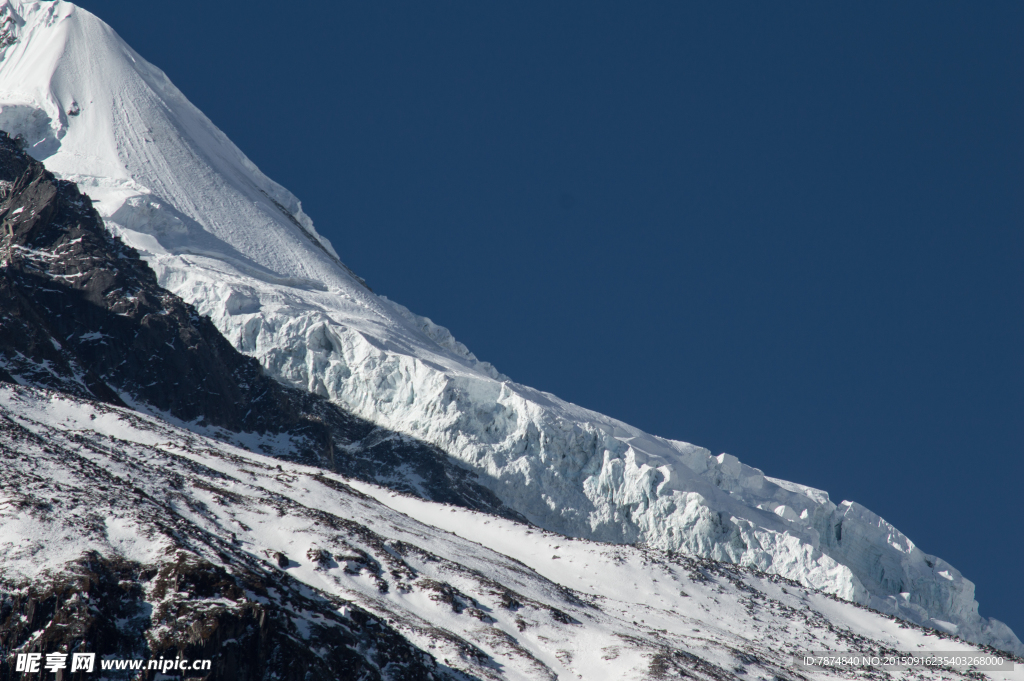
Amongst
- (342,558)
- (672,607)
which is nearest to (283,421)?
(672,607)

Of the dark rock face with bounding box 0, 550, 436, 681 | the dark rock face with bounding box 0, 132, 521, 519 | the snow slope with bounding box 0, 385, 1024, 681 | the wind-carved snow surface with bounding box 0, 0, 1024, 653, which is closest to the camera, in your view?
the dark rock face with bounding box 0, 550, 436, 681

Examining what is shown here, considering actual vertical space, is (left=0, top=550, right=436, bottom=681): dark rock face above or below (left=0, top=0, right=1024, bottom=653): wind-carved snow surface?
below

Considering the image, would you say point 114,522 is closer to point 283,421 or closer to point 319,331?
point 283,421

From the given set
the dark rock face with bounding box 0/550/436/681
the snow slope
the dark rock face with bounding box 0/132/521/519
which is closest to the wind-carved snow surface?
the dark rock face with bounding box 0/132/521/519

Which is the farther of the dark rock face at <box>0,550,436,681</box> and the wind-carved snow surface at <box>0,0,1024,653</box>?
the wind-carved snow surface at <box>0,0,1024,653</box>

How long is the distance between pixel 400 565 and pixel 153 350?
79.9 meters

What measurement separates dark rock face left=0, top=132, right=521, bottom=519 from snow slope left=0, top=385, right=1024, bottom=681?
37.0 metres

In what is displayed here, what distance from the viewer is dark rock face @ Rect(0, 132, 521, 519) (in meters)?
122

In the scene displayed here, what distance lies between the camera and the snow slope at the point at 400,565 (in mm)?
40031

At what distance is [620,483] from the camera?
13375 centimetres

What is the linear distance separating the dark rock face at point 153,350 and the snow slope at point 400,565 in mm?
36988

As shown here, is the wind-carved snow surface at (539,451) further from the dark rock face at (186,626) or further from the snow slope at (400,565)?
the dark rock face at (186,626)

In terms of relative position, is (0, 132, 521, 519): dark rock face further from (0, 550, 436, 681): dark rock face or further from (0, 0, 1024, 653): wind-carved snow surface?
(0, 550, 436, 681): dark rock face

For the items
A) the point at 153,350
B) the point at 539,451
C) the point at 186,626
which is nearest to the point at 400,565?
the point at 186,626
